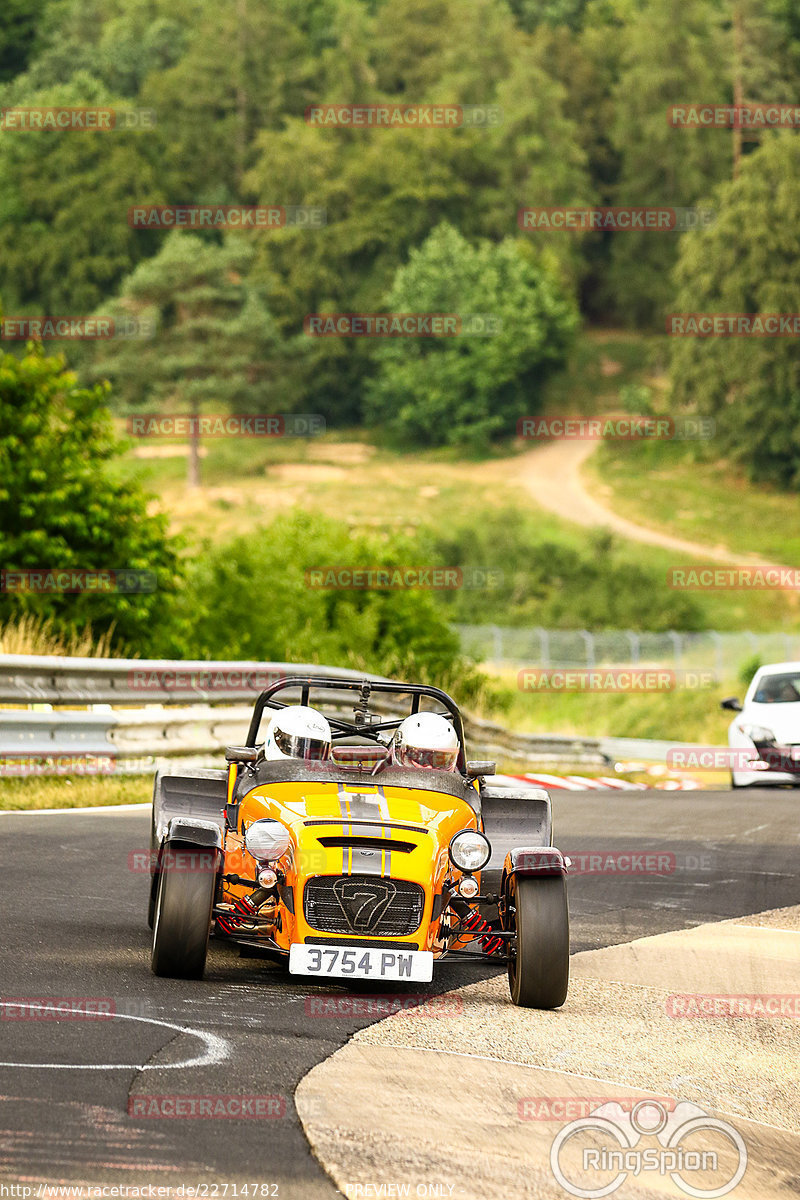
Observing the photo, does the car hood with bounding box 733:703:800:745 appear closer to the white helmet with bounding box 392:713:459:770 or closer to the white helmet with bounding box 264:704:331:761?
the white helmet with bounding box 392:713:459:770

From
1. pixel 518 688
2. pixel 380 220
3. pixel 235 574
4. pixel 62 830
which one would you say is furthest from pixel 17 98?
pixel 62 830

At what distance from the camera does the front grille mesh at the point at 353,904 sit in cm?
689

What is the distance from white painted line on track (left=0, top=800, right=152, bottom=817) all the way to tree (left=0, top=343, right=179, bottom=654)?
279 inches

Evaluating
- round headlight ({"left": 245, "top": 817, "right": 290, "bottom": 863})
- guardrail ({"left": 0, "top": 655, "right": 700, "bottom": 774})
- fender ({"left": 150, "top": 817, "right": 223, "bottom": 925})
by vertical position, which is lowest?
guardrail ({"left": 0, "top": 655, "right": 700, "bottom": 774})

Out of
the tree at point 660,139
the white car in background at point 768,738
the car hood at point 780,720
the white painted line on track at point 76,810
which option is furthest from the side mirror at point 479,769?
the tree at point 660,139

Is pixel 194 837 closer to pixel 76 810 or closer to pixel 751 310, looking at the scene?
pixel 76 810

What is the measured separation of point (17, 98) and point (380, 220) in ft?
103

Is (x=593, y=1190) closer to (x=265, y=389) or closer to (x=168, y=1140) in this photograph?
(x=168, y=1140)

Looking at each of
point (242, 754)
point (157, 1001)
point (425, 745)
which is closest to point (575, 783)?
point (242, 754)

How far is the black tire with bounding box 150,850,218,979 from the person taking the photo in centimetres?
696

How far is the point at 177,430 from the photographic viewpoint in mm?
100250

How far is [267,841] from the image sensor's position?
23.1ft

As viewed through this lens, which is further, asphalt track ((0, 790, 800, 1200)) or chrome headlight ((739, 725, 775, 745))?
chrome headlight ((739, 725, 775, 745))

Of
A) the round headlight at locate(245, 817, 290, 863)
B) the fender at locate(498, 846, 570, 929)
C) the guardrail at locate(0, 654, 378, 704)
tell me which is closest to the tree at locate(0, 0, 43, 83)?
the guardrail at locate(0, 654, 378, 704)
